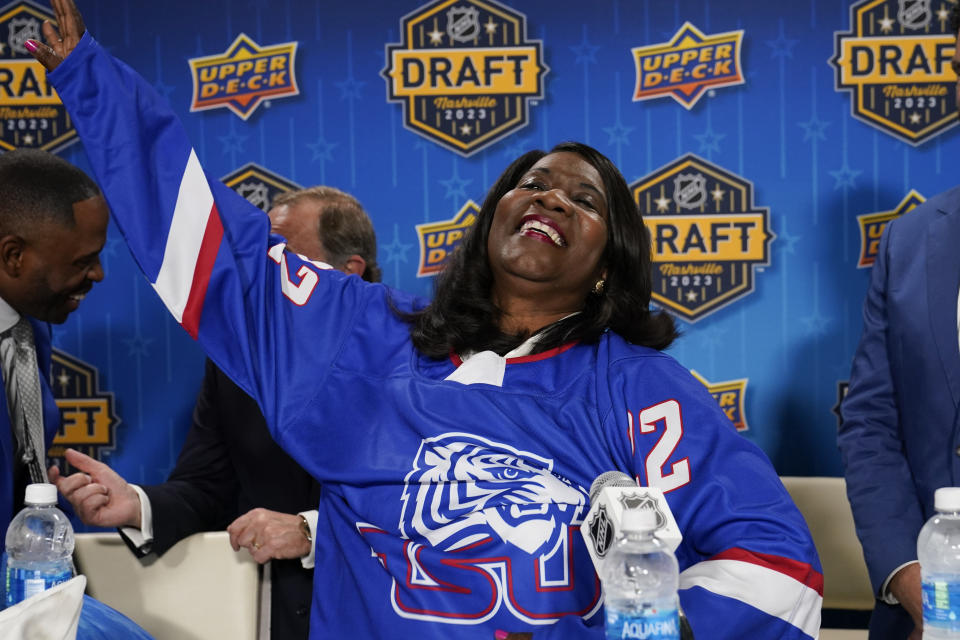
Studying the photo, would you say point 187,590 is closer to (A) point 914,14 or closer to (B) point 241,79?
(B) point 241,79

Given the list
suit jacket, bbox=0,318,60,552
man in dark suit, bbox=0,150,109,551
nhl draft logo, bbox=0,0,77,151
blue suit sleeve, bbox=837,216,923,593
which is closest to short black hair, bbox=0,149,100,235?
man in dark suit, bbox=0,150,109,551

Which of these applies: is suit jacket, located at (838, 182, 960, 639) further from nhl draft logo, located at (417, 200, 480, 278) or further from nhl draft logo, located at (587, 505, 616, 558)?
nhl draft logo, located at (417, 200, 480, 278)

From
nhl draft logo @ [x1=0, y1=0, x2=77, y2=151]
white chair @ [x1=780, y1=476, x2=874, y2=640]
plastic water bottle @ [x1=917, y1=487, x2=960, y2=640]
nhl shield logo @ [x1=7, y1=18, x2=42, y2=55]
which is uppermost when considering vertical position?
nhl shield logo @ [x1=7, y1=18, x2=42, y2=55]

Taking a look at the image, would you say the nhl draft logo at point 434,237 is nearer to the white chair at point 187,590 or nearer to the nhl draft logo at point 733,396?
the nhl draft logo at point 733,396

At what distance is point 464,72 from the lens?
2.82m

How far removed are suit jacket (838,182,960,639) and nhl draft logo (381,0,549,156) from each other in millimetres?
1266

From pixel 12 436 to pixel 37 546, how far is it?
0.67 ft

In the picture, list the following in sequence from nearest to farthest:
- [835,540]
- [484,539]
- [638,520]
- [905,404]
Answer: [638,520] < [484,539] < [905,404] < [835,540]

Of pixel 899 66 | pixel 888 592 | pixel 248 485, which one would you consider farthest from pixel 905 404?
pixel 899 66

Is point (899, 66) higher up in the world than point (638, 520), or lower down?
higher up

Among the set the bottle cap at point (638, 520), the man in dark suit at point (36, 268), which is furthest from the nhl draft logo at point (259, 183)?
the bottle cap at point (638, 520)

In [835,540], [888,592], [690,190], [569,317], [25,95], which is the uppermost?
[25,95]

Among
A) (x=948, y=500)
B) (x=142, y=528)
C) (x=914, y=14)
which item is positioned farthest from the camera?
(x=914, y=14)

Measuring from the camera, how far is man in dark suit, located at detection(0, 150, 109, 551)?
1.73m
